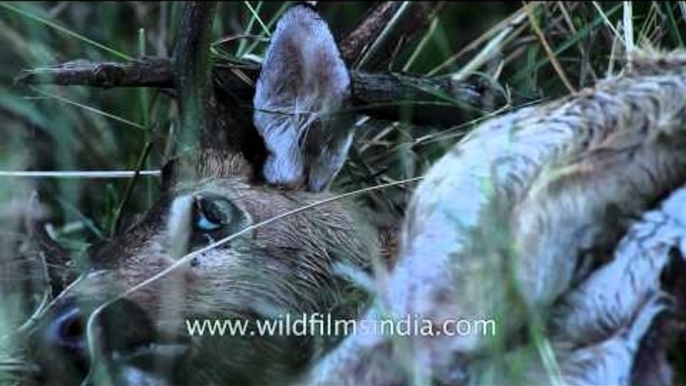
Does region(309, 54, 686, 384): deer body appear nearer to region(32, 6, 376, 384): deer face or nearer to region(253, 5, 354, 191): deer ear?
region(32, 6, 376, 384): deer face

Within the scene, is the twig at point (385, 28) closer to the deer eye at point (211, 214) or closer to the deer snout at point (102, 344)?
the deer eye at point (211, 214)

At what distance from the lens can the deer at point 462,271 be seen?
2117mm

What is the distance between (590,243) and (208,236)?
71cm

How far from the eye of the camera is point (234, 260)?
253 cm

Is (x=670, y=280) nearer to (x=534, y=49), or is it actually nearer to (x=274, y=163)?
(x=274, y=163)

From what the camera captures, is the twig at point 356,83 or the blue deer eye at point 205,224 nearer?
the blue deer eye at point 205,224

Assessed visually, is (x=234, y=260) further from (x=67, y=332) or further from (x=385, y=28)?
(x=385, y=28)

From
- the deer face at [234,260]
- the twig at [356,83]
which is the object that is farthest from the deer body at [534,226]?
the twig at [356,83]

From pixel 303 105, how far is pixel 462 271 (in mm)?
750

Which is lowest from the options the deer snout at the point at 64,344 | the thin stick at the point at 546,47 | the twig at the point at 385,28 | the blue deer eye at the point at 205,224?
the deer snout at the point at 64,344

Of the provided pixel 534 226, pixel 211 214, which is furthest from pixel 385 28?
pixel 534 226

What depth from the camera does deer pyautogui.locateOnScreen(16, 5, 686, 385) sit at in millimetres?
2117

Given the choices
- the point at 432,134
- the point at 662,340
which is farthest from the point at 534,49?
the point at 662,340

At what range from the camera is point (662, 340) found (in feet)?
7.11
